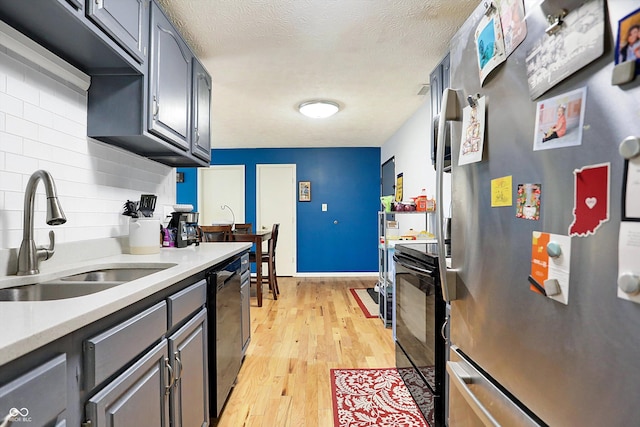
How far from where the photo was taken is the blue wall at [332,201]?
583cm

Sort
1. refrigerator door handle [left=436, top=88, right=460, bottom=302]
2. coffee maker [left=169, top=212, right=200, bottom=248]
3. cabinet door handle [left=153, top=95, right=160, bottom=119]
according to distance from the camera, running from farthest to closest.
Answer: coffee maker [left=169, top=212, right=200, bottom=248], cabinet door handle [left=153, top=95, right=160, bottom=119], refrigerator door handle [left=436, top=88, right=460, bottom=302]

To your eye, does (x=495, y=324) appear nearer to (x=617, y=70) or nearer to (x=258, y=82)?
(x=617, y=70)

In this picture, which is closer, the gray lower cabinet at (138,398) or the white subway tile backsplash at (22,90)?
the gray lower cabinet at (138,398)

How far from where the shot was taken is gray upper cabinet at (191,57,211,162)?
2.29 meters

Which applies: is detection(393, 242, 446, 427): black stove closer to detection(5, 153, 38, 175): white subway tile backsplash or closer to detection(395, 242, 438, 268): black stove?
detection(395, 242, 438, 268): black stove

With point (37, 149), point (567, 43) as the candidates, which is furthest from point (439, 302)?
point (37, 149)

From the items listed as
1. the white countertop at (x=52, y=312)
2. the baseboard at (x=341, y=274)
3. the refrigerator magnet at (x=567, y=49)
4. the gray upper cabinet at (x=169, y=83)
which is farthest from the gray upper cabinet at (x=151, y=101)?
the baseboard at (x=341, y=274)

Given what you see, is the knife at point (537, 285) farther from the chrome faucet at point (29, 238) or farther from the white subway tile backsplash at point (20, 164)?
the white subway tile backsplash at point (20, 164)

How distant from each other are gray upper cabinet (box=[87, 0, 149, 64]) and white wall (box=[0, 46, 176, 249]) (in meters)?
0.34

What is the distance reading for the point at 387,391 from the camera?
2061 millimetres

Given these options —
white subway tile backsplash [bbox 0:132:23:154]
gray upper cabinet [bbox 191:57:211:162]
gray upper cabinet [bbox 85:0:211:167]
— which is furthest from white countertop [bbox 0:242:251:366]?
gray upper cabinet [bbox 191:57:211:162]

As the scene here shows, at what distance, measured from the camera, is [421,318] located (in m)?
1.78

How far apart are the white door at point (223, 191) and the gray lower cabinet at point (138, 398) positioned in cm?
487

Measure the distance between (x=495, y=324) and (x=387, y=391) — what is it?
1.46 metres
